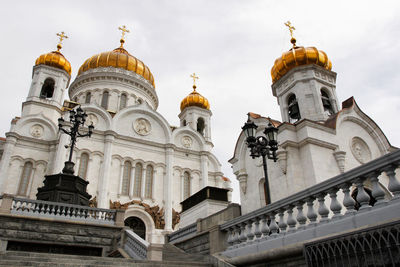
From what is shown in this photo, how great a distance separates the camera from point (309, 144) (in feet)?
44.4

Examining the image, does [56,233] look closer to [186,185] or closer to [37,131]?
[37,131]

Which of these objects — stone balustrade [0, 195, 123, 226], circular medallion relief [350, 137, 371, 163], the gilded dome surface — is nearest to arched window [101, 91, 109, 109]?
the gilded dome surface

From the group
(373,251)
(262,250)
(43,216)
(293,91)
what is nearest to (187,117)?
(293,91)

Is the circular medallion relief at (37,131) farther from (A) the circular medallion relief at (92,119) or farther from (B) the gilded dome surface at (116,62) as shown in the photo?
(B) the gilded dome surface at (116,62)

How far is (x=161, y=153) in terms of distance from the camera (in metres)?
27.3

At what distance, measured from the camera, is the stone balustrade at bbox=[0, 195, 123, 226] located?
1102 centimetres

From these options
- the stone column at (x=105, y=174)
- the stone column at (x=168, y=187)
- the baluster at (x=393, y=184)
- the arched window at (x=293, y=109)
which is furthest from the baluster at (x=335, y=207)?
the stone column at (x=168, y=187)

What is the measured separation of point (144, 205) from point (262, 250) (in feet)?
60.2

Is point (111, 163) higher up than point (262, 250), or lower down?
higher up

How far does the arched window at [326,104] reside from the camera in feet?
57.2

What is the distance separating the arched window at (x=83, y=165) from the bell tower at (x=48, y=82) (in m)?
6.53

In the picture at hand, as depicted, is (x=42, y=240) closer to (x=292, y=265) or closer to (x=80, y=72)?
(x=292, y=265)

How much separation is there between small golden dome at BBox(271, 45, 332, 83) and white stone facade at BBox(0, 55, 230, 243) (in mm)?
12795

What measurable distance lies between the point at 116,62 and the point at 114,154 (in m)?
13.2
